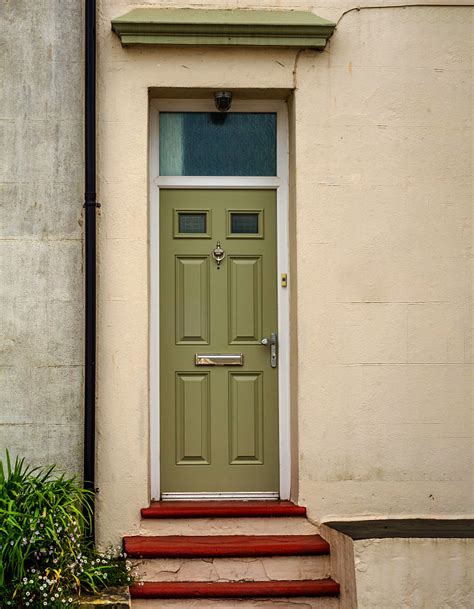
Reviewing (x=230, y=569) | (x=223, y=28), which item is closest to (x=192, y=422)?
(x=230, y=569)

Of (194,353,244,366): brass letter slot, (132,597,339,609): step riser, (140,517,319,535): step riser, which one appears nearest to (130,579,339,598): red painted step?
(132,597,339,609): step riser

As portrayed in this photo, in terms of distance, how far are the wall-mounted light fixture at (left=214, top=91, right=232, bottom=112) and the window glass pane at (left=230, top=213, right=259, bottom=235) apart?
2.62ft

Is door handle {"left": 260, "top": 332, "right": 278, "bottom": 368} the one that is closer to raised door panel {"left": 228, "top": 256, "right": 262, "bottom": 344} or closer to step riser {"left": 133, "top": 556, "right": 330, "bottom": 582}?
raised door panel {"left": 228, "top": 256, "right": 262, "bottom": 344}

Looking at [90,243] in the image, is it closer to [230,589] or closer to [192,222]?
[192,222]

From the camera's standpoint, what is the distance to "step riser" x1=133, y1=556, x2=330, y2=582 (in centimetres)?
591

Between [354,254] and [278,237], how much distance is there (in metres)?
0.61

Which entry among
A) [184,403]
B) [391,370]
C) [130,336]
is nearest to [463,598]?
[391,370]

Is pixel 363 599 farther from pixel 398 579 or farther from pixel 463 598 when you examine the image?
pixel 463 598

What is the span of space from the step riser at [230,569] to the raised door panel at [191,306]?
157cm

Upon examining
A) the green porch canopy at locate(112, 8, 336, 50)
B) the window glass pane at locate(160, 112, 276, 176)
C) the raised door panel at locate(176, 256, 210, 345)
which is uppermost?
the green porch canopy at locate(112, 8, 336, 50)

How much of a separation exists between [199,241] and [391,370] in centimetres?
168

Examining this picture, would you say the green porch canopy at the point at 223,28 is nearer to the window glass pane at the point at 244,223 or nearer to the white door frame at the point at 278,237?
the white door frame at the point at 278,237

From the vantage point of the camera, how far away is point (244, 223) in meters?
6.64

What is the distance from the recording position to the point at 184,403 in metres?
6.55
